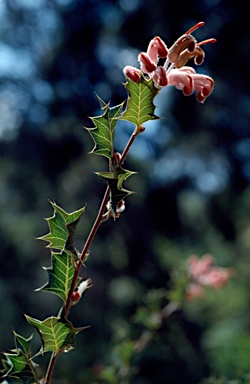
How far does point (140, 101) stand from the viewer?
0.43 metres

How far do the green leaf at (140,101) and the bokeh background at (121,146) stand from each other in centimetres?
273

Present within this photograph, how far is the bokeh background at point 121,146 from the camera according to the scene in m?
3.28

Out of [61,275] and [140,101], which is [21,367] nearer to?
[61,275]

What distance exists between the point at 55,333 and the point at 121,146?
2729 millimetres

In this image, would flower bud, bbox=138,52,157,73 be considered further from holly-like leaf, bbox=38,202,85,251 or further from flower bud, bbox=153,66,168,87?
holly-like leaf, bbox=38,202,85,251

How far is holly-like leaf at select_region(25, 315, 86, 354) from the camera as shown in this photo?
440 mm

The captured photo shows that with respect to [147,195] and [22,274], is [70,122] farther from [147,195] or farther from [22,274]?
[22,274]

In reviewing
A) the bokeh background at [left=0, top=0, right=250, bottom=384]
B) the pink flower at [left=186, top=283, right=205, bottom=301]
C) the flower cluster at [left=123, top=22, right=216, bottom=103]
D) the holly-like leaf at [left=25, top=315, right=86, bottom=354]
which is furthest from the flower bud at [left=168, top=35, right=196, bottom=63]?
the bokeh background at [left=0, top=0, right=250, bottom=384]

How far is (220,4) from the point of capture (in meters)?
3.59

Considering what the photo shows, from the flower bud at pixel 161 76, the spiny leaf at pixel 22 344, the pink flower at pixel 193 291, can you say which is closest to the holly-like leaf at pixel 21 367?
the spiny leaf at pixel 22 344

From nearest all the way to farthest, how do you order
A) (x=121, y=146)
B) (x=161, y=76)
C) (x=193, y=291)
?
(x=161, y=76), (x=193, y=291), (x=121, y=146)

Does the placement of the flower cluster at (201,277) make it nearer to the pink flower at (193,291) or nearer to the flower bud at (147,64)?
the pink flower at (193,291)

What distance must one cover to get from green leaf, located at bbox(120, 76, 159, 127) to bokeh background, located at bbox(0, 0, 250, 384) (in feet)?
8.95

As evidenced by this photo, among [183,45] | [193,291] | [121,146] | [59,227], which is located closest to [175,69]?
[183,45]
